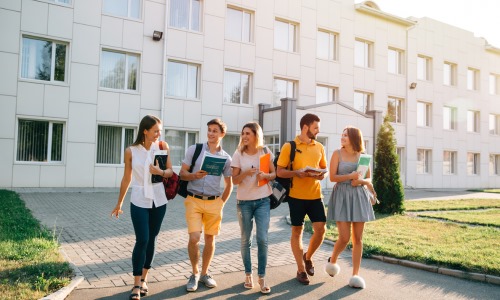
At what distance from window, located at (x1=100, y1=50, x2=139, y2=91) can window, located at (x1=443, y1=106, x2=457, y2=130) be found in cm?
2137

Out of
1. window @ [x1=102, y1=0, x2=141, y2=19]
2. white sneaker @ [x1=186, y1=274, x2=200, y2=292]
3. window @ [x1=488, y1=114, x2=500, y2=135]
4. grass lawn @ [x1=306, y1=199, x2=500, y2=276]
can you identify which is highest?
window @ [x1=102, y1=0, x2=141, y2=19]

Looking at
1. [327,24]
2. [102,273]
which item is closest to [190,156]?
[102,273]

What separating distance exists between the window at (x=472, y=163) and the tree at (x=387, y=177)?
20.4m

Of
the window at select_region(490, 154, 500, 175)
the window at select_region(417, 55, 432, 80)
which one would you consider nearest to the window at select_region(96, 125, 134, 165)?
the window at select_region(417, 55, 432, 80)

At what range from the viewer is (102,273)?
16.6 ft

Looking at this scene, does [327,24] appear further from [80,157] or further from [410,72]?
[80,157]

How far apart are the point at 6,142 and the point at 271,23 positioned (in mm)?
13236

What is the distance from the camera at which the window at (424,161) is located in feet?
85.2

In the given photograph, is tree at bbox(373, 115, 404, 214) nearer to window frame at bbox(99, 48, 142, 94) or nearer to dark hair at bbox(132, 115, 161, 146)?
dark hair at bbox(132, 115, 161, 146)

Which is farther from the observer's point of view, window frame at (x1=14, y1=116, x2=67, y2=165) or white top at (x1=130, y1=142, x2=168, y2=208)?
window frame at (x1=14, y1=116, x2=67, y2=165)

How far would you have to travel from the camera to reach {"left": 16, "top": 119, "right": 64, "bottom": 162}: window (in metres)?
15.1

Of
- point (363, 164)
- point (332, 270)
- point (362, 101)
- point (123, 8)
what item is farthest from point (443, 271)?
point (362, 101)

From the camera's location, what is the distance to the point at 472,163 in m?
29.0

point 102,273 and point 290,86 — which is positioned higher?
point 290,86
